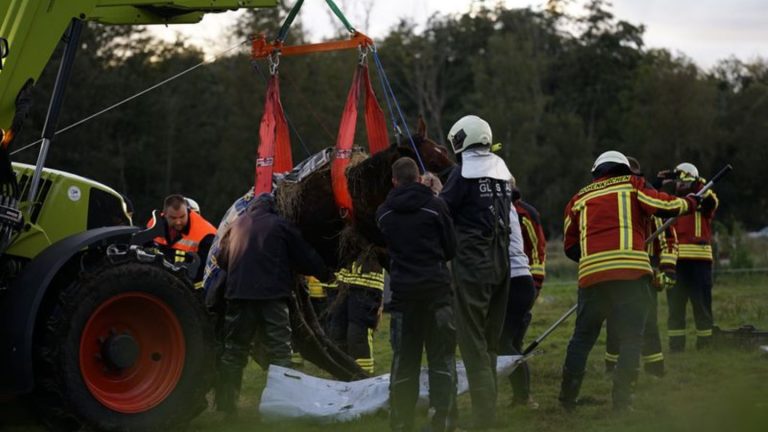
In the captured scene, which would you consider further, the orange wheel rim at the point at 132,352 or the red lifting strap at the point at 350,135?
the red lifting strap at the point at 350,135

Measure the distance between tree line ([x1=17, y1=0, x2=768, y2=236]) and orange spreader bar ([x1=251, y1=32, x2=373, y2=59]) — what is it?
22.3 meters

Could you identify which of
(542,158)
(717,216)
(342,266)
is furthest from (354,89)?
(542,158)

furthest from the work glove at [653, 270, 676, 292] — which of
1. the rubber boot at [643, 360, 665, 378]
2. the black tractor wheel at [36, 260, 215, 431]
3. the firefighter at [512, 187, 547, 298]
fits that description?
the black tractor wheel at [36, 260, 215, 431]

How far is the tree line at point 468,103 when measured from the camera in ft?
144

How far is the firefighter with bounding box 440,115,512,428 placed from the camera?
324 inches

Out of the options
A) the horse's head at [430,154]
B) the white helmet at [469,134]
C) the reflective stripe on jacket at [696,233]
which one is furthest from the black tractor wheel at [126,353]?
the reflective stripe on jacket at [696,233]

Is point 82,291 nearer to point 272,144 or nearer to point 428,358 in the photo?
point 428,358

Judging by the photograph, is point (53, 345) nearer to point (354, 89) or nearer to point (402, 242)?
point (402, 242)

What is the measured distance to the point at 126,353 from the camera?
7.55 metres

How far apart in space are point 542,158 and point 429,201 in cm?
4913

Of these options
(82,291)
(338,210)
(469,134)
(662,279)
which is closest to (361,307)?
(338,210)

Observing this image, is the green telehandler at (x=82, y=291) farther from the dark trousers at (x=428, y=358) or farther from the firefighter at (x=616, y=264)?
the firefighter at (x=616, y=264)

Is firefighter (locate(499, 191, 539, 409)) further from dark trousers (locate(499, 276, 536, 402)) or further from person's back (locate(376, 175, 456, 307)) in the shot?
person's back (locate(376, 175, 456, 307))

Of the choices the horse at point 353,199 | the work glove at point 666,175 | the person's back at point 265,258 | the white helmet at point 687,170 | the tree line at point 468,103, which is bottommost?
the person's back at point 265,258
